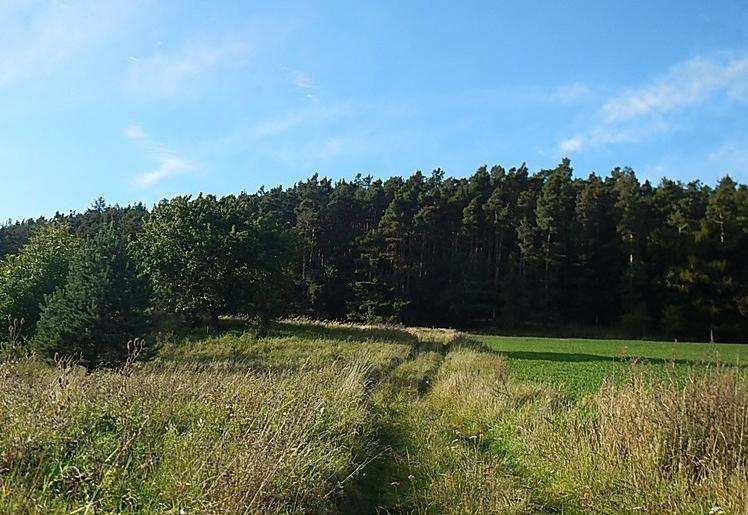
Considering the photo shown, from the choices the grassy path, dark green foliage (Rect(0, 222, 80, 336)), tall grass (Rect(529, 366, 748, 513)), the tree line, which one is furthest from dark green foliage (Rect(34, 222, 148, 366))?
the tree line

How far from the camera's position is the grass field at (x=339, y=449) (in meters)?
4.62

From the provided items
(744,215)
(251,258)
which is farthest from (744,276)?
(251,258)

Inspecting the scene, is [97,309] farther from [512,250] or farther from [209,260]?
[512,250]

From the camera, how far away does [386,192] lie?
76938mm

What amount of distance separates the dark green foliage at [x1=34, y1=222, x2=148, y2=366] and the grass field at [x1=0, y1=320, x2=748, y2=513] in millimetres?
10980

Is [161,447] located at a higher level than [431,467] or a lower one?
higher

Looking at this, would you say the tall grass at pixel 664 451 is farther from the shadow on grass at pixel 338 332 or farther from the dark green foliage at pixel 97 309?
the shadow on grass at pixel 338 332

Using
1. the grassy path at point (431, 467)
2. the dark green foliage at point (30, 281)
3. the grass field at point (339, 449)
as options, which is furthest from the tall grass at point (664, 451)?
the dark green foliage at point (30, 281)

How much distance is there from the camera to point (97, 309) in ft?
58.5

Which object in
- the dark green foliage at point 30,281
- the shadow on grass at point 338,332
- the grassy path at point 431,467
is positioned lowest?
the shadow on grass at point 338,332

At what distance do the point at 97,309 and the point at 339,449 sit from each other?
1440cm

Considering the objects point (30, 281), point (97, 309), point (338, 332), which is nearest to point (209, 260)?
point (338, 332)

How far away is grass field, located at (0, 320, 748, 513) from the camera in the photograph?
4.62 metres

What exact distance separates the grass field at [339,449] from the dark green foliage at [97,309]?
36.0 ft
